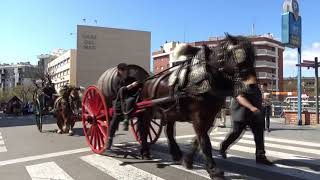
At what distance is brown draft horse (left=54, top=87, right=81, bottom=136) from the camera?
53.7ft

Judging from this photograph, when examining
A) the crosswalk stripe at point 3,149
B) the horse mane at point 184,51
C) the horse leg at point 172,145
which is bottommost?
the crosswalk stripe at point 3,149

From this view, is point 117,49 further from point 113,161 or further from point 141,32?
point 113,161

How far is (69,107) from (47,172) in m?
8.21

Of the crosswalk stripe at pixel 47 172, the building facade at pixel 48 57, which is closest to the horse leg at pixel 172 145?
the crosswalk stripe at pixel 47 172

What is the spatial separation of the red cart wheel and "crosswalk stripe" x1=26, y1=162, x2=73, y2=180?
1303 mm

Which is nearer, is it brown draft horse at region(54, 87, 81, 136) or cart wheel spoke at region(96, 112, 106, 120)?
cart wheel spoke at region(96, 112, 106, 120)

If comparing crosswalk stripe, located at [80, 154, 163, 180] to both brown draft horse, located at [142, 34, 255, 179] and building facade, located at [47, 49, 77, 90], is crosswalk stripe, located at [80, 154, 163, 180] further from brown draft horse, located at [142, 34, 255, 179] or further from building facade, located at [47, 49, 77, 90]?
building facade, located at [47, 49, 77, 90]

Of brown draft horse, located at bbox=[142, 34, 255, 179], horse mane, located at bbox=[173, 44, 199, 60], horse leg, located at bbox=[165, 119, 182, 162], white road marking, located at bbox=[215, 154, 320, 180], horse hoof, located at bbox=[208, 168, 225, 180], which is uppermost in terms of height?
horse mane, located at bbox=[173, 44, 199, 60]

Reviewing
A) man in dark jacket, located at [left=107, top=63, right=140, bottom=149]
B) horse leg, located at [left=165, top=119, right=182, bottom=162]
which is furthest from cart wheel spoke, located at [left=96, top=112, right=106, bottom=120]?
horse leg, located at [left=165, top=119, right=182, bottom=162]

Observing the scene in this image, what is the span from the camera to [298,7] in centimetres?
2172

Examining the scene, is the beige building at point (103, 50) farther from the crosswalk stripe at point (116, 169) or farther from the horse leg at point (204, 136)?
the horse leg at point (204, 136)

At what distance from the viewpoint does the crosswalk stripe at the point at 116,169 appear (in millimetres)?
7779

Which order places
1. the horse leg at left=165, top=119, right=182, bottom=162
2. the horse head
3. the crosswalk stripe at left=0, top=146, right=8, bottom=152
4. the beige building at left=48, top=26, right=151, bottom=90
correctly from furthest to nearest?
the beige building at left=48, top=26, right=151, bottom=90 < the crosswalk stripe at left=0, top=146, right=8, bottom=152 < the horse leg at left=165, top=119, right=182, bottom=162 < the horse head

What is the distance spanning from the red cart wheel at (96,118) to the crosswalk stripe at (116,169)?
1.24ft
